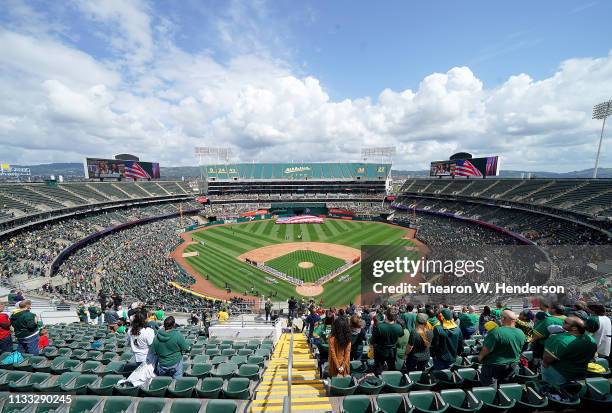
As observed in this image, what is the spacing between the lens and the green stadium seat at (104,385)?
5.43m

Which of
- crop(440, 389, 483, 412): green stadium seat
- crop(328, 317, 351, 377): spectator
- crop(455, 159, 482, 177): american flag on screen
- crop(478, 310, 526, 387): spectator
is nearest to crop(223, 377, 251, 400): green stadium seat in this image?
crop(328, 317, 351, 377): spectator

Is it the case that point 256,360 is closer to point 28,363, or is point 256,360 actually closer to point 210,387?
point 210,387

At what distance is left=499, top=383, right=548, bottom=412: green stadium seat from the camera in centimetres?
439

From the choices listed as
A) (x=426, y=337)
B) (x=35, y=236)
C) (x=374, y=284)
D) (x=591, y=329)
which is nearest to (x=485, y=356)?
(x=426, y=337)

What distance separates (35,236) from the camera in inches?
1299

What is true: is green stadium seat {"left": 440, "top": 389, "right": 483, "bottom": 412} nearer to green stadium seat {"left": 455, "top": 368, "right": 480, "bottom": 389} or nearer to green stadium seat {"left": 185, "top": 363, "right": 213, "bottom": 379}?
green stadium seat {"left": 455, "top": 368, "right": 480, "bottom": 389}

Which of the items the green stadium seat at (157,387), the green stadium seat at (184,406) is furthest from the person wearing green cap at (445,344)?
the green stadium seat at (157,387)

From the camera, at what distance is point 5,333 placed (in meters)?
6.90

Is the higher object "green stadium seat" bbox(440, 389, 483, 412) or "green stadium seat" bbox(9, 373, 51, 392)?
"green stadium seat" bbox(440, 389, 483, 412)

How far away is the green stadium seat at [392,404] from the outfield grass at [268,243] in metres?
20.9

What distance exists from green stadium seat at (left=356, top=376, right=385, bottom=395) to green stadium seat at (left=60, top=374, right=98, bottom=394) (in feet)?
18.6

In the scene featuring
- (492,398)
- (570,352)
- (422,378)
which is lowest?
(422,378)

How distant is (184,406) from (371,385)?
142 inches

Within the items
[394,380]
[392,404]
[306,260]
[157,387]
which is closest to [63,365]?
[157,387]
